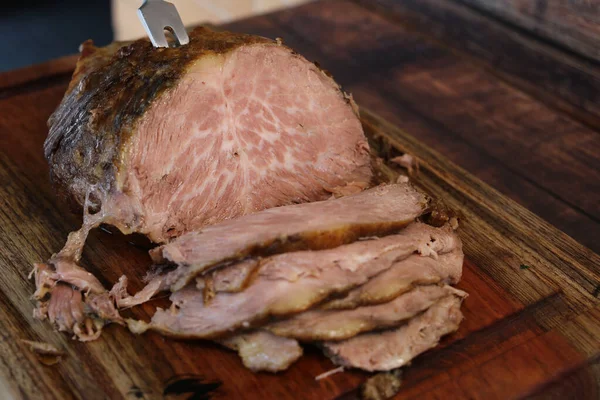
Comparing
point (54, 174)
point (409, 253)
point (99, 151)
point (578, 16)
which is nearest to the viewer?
point (409, 253)

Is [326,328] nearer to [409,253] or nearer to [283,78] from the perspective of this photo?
[409,253]

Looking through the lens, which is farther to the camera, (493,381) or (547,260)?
(547,260)

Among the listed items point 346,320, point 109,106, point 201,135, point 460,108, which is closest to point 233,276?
point 346,320

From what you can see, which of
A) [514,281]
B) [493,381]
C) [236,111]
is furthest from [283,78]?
[493,381]

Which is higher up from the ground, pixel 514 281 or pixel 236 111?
pixel 236 111

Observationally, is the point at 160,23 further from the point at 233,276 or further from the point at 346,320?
the point at 346,320

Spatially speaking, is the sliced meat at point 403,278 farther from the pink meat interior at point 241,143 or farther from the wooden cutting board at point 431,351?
the pink meat interior at point 241,143
